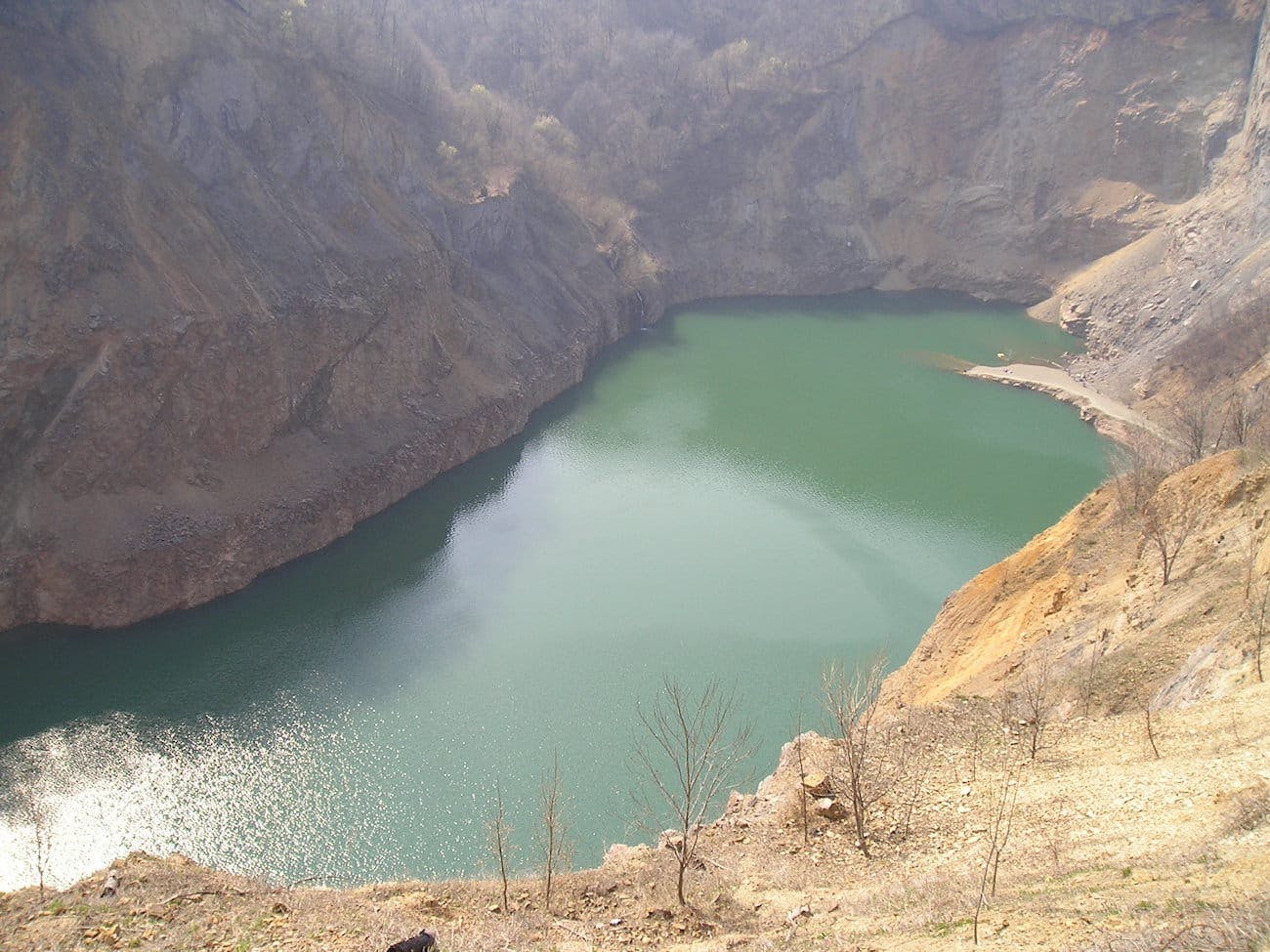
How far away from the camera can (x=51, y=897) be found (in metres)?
15.9

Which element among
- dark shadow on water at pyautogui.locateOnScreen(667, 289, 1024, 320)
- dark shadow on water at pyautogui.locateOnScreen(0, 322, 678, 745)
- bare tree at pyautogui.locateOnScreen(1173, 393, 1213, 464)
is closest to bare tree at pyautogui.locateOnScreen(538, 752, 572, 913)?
dark shadow on water at pyautogui.locateOnScreen(0, 322, 678, 745)

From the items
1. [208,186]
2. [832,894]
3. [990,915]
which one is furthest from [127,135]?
[990,915]

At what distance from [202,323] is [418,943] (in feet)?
100

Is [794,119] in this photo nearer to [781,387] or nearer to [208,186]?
[781,387]

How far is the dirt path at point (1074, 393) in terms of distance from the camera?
168 feet

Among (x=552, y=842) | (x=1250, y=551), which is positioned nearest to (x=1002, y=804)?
(x=552, y=842)

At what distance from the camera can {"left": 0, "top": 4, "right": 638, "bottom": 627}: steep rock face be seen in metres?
34.3

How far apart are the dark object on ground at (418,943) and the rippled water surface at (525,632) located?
9.74 meters

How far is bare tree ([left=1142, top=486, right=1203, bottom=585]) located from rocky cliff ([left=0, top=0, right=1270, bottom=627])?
92.3 feet

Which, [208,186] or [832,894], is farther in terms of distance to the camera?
[208,186]

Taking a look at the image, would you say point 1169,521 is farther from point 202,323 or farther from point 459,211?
point 459,211

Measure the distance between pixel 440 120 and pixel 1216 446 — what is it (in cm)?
4734

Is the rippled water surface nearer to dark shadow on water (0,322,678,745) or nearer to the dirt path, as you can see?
dark shadow on water (0,322,678,745)

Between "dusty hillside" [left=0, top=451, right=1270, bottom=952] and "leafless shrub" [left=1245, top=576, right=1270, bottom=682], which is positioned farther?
"leafless shrub" [left=1245, top=576, right=1270, bottom=682]
